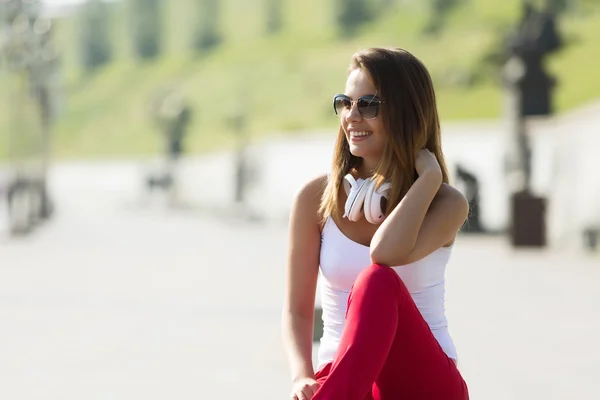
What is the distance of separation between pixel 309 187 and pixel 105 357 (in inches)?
165

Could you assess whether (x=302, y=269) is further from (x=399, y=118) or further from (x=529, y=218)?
(x=529, y=218)

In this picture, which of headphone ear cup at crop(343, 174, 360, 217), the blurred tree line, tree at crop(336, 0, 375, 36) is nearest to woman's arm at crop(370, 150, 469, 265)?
headphone ear cup at crop(343, 174, 360, 217)

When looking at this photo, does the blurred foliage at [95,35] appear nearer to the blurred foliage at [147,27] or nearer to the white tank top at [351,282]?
the blurred foliage at [147,27]

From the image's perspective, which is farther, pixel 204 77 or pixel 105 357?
pixel 204 77

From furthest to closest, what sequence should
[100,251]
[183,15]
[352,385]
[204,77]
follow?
[183,15], [204,77], [100,251], [352,385]

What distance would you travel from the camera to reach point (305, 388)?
350 cm

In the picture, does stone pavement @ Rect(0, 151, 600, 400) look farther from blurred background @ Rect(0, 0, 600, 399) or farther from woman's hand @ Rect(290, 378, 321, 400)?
woman's hand @ Rect(290, 378, 321, 400)

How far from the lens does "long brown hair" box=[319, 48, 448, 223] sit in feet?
11.7

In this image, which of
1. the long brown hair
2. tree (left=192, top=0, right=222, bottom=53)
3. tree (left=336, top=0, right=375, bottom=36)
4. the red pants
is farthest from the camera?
tree (left=192, top=0, right=222, bottom=53)

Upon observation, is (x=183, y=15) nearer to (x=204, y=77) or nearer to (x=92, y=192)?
(x=204, y=77)

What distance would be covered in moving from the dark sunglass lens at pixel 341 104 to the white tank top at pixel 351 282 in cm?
33

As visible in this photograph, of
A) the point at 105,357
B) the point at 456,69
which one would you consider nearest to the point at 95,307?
the point at 105,357

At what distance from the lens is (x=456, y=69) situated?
72.5 m

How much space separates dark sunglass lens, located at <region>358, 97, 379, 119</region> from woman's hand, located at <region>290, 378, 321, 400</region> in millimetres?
769
